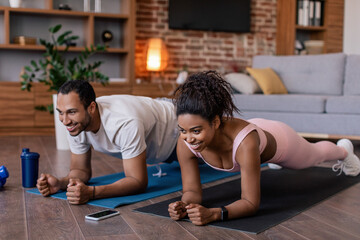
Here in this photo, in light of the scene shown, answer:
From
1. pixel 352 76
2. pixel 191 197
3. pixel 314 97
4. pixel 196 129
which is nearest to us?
pixel 196 129

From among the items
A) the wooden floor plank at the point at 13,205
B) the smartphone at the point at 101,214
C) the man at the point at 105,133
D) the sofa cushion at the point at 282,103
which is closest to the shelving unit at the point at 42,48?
the sofa cushion at the point at 282,103

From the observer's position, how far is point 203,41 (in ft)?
20.3

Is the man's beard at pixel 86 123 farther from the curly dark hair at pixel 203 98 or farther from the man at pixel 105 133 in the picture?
the curly dark hair at pixel 203 98

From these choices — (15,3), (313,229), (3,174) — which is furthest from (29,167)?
A: (15,3)

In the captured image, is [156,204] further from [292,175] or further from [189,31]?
[189,31]

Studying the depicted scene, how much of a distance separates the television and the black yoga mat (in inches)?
135

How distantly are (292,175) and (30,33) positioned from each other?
3.86 meters

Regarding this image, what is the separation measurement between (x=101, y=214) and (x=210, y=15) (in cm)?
468

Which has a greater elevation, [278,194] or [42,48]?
[42,48]

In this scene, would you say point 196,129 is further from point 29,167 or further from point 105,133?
point 29,167

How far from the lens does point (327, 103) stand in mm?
4305

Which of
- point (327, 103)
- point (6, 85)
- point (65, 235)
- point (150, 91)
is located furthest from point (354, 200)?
point (6, 85)

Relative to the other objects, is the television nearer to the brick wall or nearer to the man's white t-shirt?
the brick wall

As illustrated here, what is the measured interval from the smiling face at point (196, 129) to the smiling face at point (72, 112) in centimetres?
A: 60
